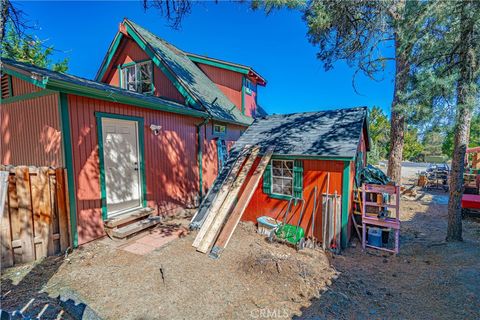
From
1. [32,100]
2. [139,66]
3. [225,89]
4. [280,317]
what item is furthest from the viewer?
[225,89]

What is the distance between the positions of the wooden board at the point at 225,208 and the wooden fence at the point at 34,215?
8.76 feet

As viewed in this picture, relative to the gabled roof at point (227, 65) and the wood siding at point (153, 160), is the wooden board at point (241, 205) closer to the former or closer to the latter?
the wood siding at point (153, 160)

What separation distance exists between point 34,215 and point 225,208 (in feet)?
11.7

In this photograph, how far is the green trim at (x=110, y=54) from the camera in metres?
8.79

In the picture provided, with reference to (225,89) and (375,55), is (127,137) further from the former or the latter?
(375,55)

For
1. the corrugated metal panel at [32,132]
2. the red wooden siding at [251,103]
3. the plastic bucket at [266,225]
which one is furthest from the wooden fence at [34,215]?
the red wooden siding at [251,103]

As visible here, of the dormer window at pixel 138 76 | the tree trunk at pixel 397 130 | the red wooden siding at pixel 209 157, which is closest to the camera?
the tree trunk at pixel 397 130

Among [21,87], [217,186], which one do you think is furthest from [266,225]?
[21,87]

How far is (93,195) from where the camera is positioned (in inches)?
185

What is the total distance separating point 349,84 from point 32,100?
944 centimetres

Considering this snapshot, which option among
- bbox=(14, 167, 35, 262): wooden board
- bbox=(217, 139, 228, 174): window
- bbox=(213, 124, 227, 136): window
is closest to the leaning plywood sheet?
bbox=(217, 139, 228, 174): window

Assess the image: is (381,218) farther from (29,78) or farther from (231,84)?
(231,84)

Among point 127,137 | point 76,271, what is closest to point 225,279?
point 76,271

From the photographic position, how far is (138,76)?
909cm
